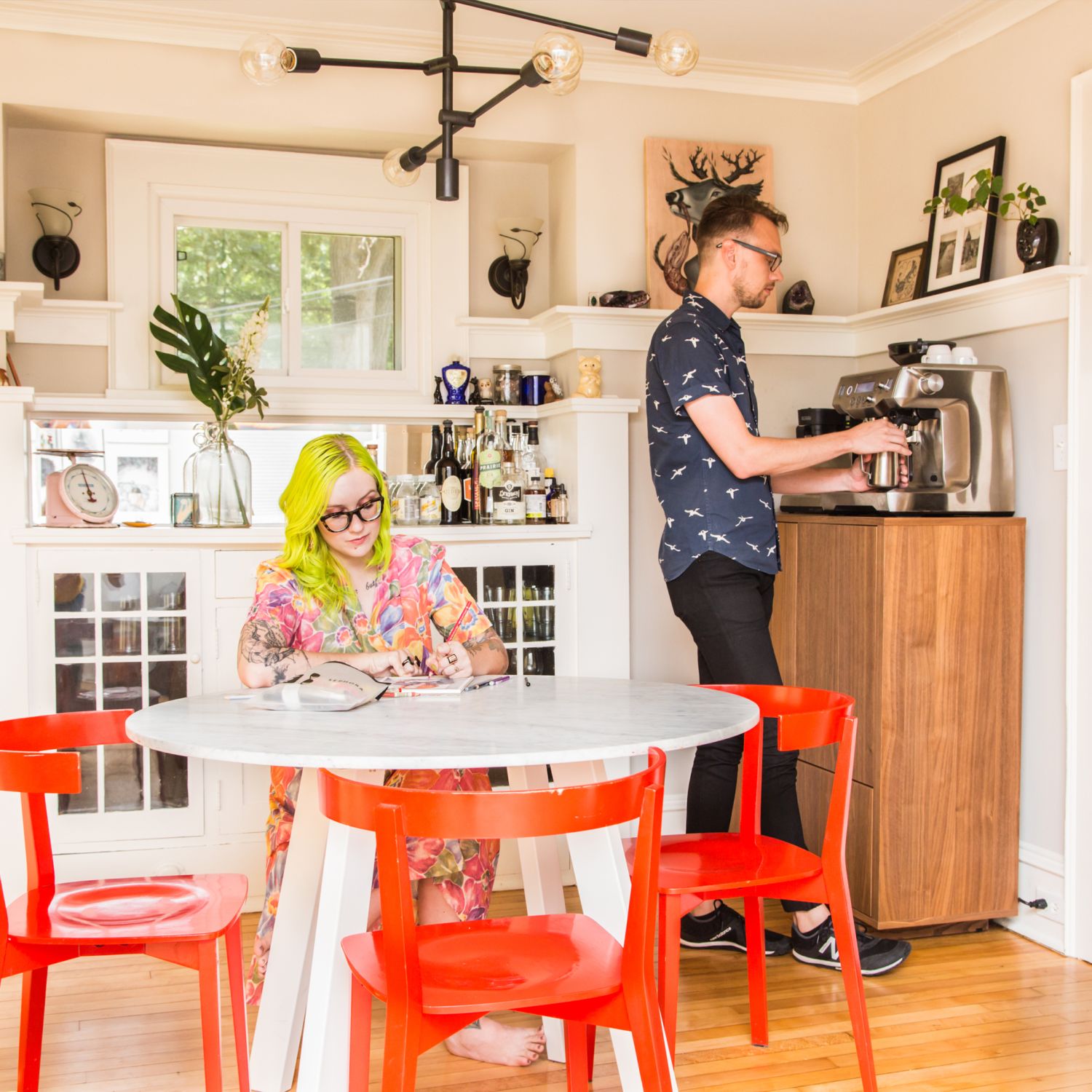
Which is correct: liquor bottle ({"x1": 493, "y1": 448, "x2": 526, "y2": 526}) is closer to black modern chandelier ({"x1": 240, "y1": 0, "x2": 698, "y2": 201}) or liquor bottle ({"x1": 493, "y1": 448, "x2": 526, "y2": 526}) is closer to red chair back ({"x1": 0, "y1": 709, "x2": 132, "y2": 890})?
black modern chandelier ({"x1": 240, "y1": 0, "x2": 698, "y2": 201})

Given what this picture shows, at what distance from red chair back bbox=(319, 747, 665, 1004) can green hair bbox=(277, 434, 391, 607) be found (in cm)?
94

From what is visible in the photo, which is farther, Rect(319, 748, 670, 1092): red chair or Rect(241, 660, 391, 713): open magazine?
Rect(241, 660, 391, 713): open magazine

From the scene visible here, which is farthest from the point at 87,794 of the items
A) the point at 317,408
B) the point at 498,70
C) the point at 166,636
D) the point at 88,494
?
the point at 498,70

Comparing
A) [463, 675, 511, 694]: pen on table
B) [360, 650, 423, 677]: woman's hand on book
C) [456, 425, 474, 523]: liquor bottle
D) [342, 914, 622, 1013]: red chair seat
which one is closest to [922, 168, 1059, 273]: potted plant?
[456, 425, 474, 523]: liquor bottle

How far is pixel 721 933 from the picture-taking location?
3.01 meters

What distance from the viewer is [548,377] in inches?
151

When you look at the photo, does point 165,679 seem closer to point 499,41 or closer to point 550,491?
point 550,491

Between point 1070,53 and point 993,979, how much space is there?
2.33 m

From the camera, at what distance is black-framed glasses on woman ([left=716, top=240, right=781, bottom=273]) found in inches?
113

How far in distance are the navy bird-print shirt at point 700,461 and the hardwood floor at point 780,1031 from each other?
102 cm

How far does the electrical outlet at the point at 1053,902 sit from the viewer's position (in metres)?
3.00

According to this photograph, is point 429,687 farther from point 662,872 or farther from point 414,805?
point 414,805

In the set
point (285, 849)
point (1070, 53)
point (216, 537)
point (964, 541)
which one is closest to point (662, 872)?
point (285, 849)

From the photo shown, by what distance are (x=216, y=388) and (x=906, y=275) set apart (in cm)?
213
